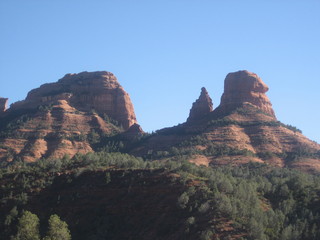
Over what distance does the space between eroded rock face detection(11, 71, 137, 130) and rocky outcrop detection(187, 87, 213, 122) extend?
69.1 feet

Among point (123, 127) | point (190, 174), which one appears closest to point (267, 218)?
point (190, 174)

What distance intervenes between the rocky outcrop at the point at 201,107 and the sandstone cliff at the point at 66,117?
2111cm

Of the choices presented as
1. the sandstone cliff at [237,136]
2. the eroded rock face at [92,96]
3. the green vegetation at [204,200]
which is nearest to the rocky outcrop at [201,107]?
the sandstone cliff at [237,136]

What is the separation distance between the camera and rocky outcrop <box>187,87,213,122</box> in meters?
150

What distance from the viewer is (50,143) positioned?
437 feet

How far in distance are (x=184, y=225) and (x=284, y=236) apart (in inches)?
481

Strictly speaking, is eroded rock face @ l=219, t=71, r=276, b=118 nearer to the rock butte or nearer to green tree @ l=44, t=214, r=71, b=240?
the rock butte

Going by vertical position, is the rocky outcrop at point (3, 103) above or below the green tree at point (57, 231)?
above

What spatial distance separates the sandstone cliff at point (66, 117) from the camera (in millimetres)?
130875

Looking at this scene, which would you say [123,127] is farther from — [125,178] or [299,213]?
[299,213]

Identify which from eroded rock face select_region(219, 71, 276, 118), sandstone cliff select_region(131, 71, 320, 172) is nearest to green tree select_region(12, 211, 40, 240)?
sandstone cliff select_region(131, 71, 320, 172)

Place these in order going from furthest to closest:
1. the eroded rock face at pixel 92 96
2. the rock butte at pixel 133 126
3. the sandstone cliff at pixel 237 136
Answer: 1. the eroded rock face at pixel 92 96
2. the rock butte at pixel 133 126
3. the sandstone cliff at pixel 237 136

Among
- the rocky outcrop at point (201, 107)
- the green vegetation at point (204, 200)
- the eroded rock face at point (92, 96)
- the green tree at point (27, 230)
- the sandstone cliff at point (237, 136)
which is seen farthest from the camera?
the eroded rock face at point (92, 96)

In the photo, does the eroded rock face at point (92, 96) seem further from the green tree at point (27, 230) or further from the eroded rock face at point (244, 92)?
the green tree at point (27, 230)
